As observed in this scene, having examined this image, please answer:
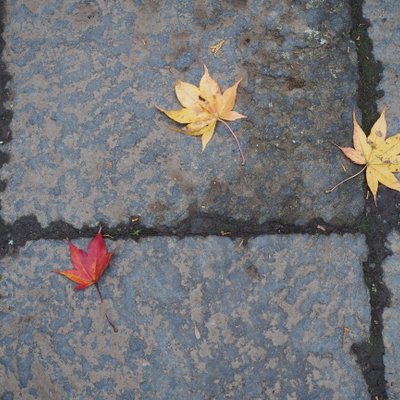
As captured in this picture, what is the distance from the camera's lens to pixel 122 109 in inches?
70.6

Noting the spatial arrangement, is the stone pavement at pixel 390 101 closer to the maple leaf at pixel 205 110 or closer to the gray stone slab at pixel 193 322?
the gray stone slab at pixel 193 322

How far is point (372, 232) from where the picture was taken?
1.70m

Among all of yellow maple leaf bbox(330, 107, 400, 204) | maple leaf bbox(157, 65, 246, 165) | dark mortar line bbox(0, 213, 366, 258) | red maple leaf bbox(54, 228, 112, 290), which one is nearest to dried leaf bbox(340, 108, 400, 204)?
yellow maple leaf bbox(330, 107, 400, 204)

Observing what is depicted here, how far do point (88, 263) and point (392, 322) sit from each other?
33.1 inches

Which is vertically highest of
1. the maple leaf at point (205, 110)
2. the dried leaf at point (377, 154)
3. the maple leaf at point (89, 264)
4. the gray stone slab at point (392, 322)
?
the maple leaf at point (205, 110)

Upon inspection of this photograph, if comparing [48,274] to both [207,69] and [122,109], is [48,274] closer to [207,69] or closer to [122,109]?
[122,109]

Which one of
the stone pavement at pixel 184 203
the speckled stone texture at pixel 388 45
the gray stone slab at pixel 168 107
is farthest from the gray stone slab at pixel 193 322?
the speckled stone texture at pixel 388 45

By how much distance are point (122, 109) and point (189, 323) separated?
2.13ft

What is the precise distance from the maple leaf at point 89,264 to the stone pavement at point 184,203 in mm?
26

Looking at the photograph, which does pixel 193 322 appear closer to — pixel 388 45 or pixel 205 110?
pixel 205 110

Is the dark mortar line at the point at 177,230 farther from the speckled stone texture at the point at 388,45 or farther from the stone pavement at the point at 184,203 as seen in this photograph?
the speckled stone texture at the point at 388,45

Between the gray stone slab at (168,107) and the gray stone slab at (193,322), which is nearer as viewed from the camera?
the gray stone slab at (193,322)

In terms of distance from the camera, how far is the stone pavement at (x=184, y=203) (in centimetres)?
163

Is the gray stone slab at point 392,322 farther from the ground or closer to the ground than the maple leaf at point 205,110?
closer to the ground
